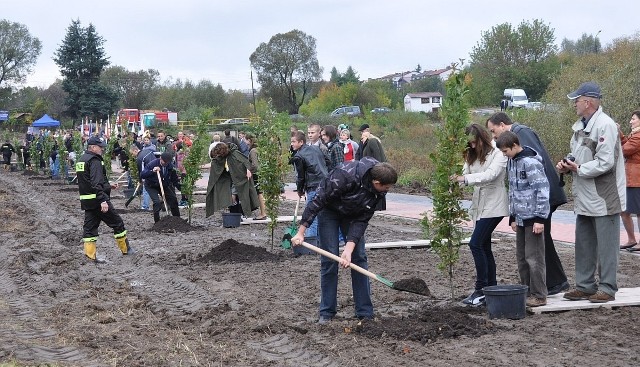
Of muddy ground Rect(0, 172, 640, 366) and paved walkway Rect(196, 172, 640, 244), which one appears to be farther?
paved walkway Rect(196, 172, 640, 244)

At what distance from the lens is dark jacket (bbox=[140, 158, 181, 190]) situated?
54.5ft

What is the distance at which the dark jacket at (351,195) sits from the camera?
23.6ft

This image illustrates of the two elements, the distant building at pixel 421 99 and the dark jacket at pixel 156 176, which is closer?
the dark jacket at pixel 156 176

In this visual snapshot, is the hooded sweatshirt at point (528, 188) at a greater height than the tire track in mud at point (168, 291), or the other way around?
the hooded sweatshirt at point (528, 188)

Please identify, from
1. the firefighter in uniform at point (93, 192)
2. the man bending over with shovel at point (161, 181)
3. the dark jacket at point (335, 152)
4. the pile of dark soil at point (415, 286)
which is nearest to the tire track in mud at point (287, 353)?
the pile of dark soil at point (415, 286)

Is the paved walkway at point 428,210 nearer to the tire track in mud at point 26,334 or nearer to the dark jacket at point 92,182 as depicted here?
the dark jacket at point 92,182

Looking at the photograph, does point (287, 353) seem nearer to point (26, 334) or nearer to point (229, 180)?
point (26, 334)

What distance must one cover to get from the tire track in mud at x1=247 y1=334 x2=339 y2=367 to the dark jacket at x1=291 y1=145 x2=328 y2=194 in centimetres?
491

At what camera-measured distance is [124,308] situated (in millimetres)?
8906

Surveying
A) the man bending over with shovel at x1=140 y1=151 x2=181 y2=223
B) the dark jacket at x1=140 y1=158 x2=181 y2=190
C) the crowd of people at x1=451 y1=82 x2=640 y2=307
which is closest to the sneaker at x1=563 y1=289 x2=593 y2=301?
the crowd of people at x1=451 y1=82 x2=640 y2=307

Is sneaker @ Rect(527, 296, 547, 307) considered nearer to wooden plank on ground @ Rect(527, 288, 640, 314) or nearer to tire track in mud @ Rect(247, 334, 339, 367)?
wooden plank on ground @ Rect(527, 288, 640, 314)

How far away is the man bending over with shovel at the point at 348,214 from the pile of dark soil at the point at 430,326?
1.41 feet

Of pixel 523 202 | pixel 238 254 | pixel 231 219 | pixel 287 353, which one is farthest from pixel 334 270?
pixel 231 219

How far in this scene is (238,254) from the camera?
476 inches
